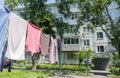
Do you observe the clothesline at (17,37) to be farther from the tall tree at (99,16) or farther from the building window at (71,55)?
the building window at (71,55)

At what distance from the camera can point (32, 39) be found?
10.9 meters

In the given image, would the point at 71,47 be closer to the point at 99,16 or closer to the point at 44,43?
the point at 99,16

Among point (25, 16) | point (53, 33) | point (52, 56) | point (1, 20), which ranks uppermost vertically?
point (25, 16)

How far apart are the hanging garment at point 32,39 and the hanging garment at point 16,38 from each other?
0.73 metres

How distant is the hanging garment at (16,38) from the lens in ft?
27.7

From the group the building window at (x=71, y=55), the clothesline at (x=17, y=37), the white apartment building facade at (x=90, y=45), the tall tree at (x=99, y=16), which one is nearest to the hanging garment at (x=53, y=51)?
the clothesline at (x=17, y=37)

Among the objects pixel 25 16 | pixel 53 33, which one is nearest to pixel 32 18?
pixel 25 16

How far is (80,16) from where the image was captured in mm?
24281

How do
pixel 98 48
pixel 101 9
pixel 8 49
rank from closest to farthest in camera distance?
pixel 8 49
pixel 101 9
pixel 98 48

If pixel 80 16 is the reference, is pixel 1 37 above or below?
below

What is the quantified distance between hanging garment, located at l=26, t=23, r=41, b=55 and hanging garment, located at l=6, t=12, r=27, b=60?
2.39 ft

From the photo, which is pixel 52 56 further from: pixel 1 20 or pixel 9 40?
pixel 1 20

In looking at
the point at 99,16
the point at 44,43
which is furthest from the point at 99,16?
the point at 44,43

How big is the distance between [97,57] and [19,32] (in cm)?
3300
